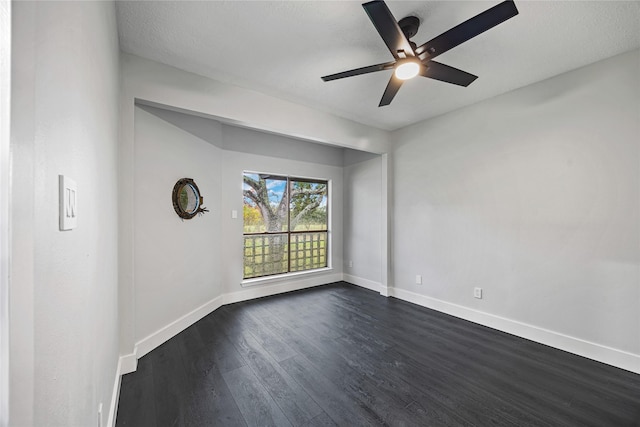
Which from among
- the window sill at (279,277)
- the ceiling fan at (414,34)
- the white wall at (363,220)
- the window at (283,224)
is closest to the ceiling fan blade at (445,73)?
the ceiling fan at (414,34)

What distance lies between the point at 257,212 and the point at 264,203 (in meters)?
0.19

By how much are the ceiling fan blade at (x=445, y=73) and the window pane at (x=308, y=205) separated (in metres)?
2.83

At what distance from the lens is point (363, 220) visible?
15.2ft

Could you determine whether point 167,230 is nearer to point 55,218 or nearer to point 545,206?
point 55,218

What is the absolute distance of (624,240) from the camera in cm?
224

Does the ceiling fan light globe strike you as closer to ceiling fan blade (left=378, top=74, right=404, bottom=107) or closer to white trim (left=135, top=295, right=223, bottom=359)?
ceiling fan blade (left=378, top=74, right=404, bottom=107)

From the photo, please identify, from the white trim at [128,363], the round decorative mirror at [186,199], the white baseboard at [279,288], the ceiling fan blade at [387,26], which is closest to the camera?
the ceiling fan blade at [387,26]

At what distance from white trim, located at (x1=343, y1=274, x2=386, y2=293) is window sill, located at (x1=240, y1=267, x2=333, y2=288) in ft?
1.22

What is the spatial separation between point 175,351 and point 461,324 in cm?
311

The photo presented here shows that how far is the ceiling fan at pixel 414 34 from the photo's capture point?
Result: 1.42m

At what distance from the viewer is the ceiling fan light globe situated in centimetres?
189

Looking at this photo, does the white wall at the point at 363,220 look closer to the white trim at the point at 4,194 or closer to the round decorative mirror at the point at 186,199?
the round decorative mirror at the point at 186,199

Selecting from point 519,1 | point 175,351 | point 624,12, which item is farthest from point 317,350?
point 624,12

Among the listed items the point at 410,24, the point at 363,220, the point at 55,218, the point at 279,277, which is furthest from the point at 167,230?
the point at 363,220
